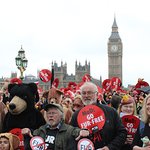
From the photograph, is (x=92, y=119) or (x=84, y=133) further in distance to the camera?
(x=92, y=119)

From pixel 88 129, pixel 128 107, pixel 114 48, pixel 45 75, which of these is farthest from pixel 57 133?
pixel 114 48

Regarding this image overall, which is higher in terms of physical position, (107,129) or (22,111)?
(22,111)

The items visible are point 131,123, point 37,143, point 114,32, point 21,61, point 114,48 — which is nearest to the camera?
point 37,143

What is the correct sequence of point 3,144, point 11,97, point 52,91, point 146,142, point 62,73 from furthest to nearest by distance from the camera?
1. point 62,73
2. point 52,91
3. point 11,97
4. point 3,144
5. point 146,142

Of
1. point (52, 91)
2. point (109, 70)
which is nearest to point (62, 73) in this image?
point (109, 70)

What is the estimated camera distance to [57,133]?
4.55 meters

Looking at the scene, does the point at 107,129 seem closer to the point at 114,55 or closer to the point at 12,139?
the point at 12,139

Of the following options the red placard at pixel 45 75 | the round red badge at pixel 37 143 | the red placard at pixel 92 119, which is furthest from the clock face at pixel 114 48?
the round red badge at pixel 37 143

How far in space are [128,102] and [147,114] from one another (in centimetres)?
123

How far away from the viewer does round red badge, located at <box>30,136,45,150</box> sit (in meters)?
4.44

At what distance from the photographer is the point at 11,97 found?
5426 mm

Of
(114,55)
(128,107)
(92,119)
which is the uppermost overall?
(114,55)

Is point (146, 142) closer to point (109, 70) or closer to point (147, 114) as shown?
point (147, 114)

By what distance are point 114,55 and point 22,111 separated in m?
107
